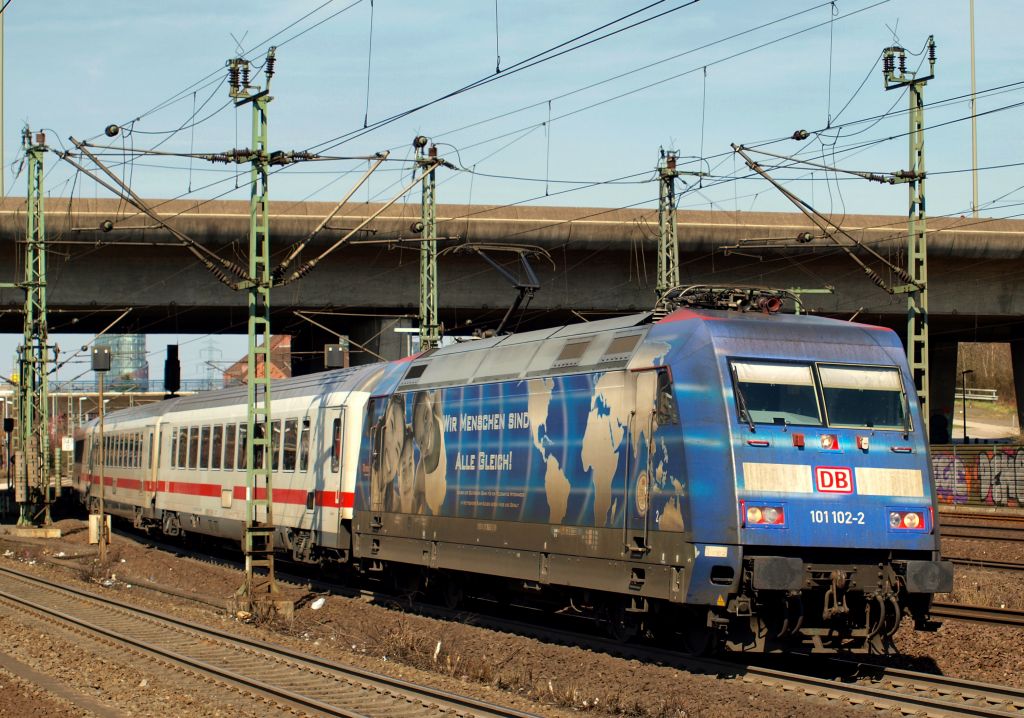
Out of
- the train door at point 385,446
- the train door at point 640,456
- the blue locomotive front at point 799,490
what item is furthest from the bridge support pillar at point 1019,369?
the train door at point 640,456

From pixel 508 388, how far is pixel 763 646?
515 centimetres

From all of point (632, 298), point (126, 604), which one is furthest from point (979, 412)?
point (126, 604)

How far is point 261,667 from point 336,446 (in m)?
7.33

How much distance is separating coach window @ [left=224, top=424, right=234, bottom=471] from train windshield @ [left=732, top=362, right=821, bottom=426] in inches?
639

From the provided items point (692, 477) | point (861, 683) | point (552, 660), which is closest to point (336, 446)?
point (552, 660)

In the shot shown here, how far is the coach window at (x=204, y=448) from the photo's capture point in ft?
94.0

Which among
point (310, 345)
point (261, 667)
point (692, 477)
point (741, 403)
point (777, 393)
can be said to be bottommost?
point (261, 667)

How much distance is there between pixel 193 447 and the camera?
29.8 m

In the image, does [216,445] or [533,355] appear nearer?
[533,355]

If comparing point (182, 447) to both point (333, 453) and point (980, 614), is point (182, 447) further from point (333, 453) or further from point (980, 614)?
point (980, 614)

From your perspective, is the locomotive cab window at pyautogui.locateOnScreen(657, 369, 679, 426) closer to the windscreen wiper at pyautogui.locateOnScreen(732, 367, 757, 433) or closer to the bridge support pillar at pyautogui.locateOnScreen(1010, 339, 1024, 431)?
the windscreen wiper at pyautogui.locateOnScreen(732, 367, 757, 433)

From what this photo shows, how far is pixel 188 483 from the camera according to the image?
3008 centimetres

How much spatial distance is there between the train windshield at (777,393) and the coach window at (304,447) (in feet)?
38.7

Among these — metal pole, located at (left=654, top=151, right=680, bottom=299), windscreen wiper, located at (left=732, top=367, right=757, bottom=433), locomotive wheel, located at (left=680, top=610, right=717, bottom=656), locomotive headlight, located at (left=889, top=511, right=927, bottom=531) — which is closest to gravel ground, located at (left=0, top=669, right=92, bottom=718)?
locomotive wheel, located at (left=680, top=610, right=717, bottom=656)
